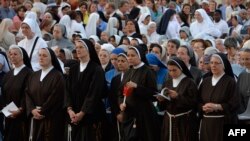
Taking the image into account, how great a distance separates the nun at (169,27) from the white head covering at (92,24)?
1569mm

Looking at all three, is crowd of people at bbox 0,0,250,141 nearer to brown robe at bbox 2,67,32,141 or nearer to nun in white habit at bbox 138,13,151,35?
brown robe at bbox 2,67,32,141

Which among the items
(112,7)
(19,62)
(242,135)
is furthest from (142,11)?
(242,135)

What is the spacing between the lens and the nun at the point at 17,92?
12602 mm

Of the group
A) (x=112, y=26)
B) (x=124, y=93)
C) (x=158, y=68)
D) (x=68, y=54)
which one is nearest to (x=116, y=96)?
(x=124, y=93)

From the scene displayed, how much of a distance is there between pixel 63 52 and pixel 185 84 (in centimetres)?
388

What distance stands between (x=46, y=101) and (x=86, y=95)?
0.65 meters

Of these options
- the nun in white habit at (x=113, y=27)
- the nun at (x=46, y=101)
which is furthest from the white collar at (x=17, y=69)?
the nun in white habit at (x=113, y=27)

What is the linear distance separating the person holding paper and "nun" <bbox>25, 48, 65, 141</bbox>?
5.63 feet

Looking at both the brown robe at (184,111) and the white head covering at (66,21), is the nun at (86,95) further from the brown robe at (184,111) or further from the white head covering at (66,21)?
the white head covering at (66,21)

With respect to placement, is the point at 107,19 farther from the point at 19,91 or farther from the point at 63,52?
the point at 19,91

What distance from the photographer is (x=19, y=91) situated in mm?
12594

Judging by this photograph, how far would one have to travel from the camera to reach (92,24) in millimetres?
19609

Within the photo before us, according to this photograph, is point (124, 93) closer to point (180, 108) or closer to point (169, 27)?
point (180, 108)

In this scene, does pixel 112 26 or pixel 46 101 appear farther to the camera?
pixel 112 26
